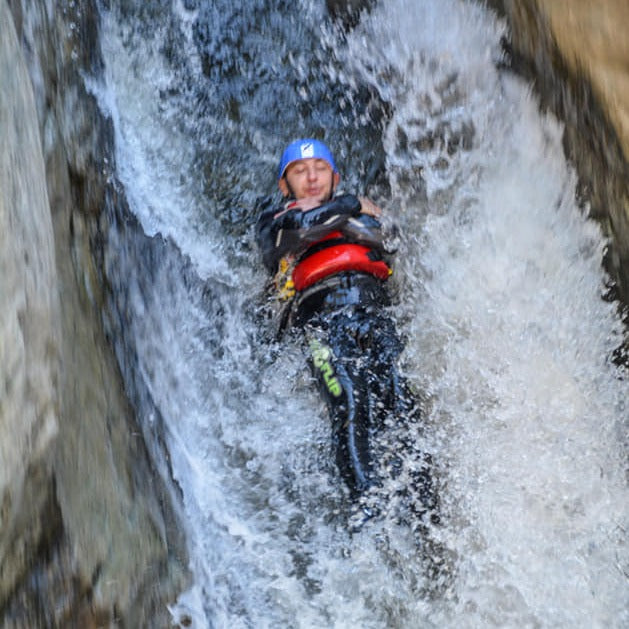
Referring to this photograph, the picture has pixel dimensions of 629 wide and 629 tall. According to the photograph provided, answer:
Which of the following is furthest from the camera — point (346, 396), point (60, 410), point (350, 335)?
point (350, 335)

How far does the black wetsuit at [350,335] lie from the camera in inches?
124

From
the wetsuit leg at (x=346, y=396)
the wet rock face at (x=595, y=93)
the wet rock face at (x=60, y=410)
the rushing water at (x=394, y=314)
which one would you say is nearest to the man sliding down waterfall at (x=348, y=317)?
the wetsuit leg at (x=346, y=396)

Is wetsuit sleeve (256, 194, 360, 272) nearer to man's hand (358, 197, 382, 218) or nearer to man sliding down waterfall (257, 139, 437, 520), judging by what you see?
man sliding down waterfall (257, 139, 437, 520)

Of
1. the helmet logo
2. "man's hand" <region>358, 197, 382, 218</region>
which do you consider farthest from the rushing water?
the helmet logo

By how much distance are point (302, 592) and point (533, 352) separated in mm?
1630

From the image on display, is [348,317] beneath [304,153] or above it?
beneath

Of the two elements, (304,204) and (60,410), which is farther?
(304,204)

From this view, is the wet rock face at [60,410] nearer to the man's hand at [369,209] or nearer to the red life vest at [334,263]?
the red life vest at [334,263]

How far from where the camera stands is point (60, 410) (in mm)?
1930

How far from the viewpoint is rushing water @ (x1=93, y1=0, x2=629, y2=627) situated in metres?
2.99

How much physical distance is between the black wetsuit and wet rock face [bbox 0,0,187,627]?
0.84 metres

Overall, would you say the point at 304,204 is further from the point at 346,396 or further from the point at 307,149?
the point at 346,396

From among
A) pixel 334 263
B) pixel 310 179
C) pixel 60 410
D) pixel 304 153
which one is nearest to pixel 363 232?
pixel 334 263

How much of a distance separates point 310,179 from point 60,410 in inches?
91.1
